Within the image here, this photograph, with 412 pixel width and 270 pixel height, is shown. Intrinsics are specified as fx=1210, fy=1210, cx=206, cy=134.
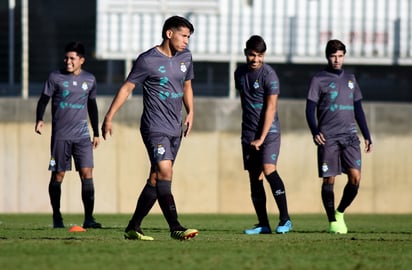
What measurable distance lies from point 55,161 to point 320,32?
8.61 m

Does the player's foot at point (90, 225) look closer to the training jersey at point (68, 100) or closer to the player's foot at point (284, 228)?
the training jersey at point (68, 100)

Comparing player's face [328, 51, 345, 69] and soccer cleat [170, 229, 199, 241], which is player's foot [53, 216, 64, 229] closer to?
player's face [328, 51, 345, 69]

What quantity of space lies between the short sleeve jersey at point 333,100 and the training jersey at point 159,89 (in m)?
2.78

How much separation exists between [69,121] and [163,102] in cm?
368

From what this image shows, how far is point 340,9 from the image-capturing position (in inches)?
858

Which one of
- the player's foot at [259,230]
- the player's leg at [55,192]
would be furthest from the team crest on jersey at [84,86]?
the player's foot at [259,230]

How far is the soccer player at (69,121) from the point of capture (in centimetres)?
1383

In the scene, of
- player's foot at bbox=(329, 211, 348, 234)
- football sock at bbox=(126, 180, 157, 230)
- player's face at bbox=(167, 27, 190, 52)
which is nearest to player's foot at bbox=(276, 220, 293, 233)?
player's foot at bbox=(329, 211, 348, 234)

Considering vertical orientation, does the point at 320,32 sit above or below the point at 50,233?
above

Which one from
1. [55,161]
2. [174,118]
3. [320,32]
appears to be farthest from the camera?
[320,32]

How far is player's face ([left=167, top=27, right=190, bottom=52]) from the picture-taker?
10.3 m

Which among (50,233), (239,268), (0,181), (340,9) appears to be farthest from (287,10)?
(239,268)

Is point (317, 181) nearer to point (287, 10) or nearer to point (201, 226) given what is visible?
point (287, 10)

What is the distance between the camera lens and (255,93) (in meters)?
12.2
